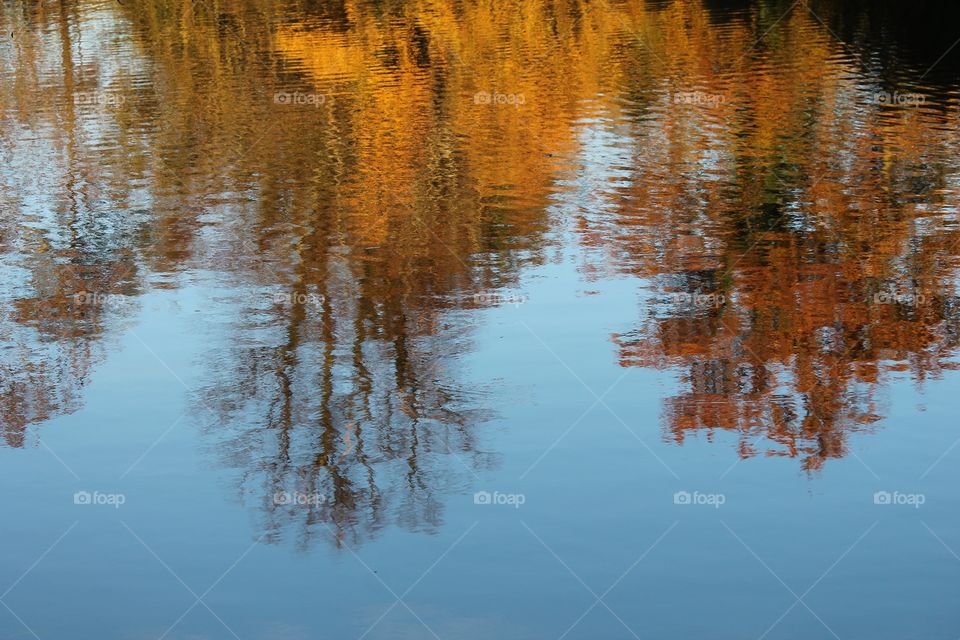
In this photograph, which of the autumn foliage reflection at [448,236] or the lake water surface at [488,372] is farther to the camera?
the autumn foliage reflection at [448,236]

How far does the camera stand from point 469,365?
11.7 m

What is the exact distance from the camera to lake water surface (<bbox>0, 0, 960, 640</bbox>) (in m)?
8.06

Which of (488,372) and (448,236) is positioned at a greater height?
(448,236)

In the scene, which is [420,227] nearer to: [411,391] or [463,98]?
[411,391]

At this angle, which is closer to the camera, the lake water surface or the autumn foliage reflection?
the lake water surface

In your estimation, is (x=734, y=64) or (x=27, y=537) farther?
(x=734, y=64)

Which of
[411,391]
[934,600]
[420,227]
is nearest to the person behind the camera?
[934,600]

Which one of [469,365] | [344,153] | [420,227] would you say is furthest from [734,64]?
[469,365]

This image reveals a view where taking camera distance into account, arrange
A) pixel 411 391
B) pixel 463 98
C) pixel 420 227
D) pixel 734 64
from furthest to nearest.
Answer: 1. pixel 734 64
2. pixel 463 98
3. pixel 420 227
4. pixel 411 391

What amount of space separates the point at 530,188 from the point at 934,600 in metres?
11.3

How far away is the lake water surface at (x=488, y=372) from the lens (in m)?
8.06

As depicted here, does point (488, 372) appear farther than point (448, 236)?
No

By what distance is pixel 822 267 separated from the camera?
46.8ft

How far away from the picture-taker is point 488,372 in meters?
11.5
